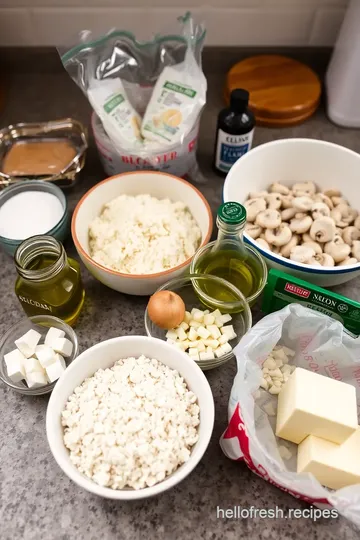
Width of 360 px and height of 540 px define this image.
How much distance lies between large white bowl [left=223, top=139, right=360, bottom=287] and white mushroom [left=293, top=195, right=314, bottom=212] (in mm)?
85

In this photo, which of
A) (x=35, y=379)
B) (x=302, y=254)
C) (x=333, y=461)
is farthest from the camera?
(x=302, y=254)

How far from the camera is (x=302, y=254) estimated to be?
85 centimetres

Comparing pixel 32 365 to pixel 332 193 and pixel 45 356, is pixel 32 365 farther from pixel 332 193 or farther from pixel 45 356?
pixel 332 193

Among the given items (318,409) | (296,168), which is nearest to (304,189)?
(296,168)

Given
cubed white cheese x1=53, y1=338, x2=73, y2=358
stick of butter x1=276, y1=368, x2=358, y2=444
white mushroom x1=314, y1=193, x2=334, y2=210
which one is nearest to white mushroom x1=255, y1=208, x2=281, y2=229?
white mushroom x1=314, y1=193, x2=334, y2=210

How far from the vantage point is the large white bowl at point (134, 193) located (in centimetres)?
80

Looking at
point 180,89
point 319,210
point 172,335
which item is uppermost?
point 180,89

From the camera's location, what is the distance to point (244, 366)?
25.8 inches

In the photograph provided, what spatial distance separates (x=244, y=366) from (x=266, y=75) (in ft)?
2.70

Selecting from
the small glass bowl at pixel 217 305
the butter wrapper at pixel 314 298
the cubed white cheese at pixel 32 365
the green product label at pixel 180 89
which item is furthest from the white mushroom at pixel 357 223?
the cubed white cheese at pixel 32 365

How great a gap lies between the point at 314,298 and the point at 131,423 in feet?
1.16

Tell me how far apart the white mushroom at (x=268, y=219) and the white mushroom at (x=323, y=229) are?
7 cm

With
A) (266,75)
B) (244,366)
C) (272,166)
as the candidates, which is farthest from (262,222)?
(266,75)

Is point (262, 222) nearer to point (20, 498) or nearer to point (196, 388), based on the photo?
point (196, 388)
